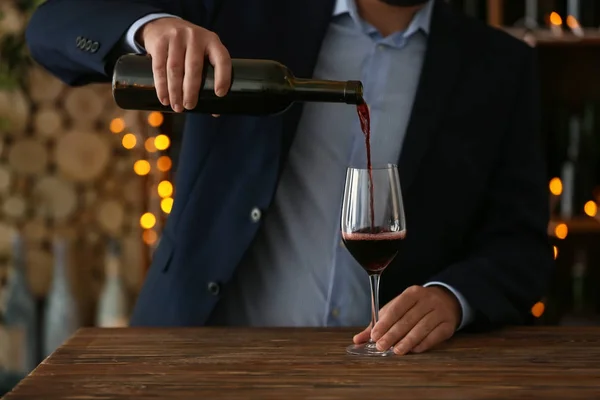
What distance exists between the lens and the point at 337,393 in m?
0.90

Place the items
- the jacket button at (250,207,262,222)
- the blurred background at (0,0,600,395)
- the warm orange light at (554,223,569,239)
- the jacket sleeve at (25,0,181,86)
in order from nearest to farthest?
the jacket sleeve at (25,0,181,86) < the jacket button at (250,207,262,222) < the warm orange light at (554,223,569,239) < the blurred background at (0,0,600,395)

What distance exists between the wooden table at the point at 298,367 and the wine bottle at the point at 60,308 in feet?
5.76

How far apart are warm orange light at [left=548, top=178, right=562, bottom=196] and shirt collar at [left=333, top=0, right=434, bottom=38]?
3.71 ft

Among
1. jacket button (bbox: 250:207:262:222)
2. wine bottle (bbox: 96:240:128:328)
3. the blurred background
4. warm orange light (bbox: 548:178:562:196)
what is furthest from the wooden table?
wine bottle (bbox: 96:240:128:328)

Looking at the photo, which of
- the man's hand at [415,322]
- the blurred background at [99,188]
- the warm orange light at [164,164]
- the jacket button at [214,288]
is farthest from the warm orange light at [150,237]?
the man's hand at [415,322]

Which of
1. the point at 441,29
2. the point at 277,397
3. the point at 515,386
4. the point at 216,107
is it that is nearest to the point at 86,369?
the point at 277,397

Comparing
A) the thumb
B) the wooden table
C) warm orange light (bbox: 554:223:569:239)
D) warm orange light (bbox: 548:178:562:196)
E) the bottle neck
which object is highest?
the bottle neck

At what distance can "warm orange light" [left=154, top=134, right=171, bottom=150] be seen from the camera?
2689mm

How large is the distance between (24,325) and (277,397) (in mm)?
2162

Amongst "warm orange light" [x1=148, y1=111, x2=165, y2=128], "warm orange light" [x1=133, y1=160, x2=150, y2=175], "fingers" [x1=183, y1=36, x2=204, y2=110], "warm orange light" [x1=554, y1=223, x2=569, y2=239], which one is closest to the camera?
"fingers" [x1=183, y1=36, x2=204, y2=110]

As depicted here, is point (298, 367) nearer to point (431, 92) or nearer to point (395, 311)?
point (395, 311)

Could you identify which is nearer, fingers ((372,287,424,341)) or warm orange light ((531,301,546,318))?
fingers ((372,287,424,341))

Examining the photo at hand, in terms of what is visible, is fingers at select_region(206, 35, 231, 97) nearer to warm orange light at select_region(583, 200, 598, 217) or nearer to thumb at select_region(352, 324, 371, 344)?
thumb at select_region(352, 324, 371, 344)

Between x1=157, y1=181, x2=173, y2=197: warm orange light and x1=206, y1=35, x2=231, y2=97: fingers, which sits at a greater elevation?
x1=206, y1=35, x2=231, y2=97: fingers
